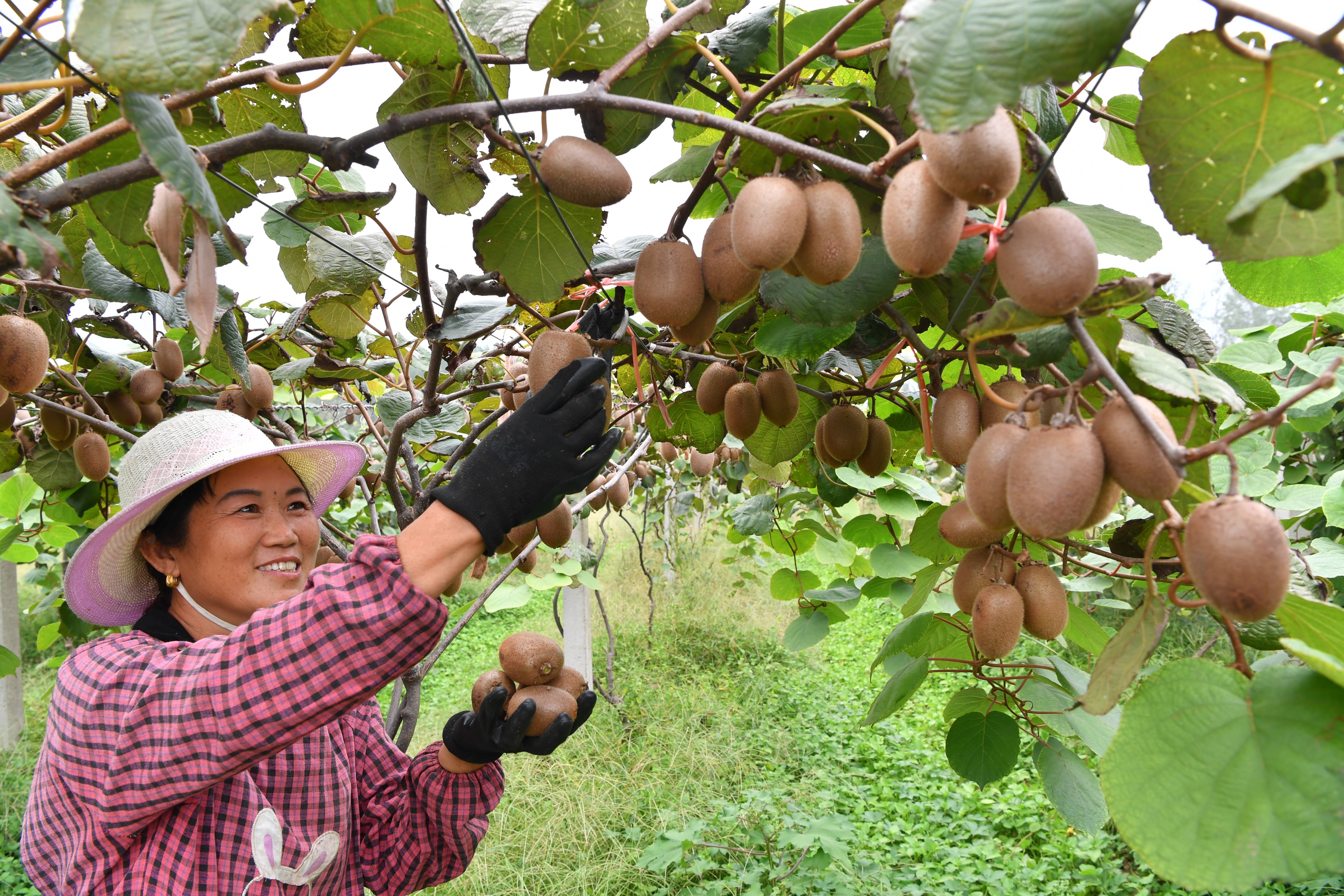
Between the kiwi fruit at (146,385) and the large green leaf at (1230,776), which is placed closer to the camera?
the large green leaf at (1230,776)

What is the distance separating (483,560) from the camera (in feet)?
4.97

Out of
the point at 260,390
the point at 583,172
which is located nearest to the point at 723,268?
the point at 583,172

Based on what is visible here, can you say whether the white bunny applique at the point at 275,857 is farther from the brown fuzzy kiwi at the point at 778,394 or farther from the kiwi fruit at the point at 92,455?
the kiwi fruit at the point at 92,455

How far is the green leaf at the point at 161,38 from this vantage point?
0.52 m

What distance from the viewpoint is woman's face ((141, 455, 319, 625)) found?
138 centimetres

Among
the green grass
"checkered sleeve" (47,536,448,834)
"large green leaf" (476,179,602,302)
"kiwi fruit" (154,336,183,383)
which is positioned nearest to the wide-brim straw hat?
"checkered sleeve" (47,536,448,834)

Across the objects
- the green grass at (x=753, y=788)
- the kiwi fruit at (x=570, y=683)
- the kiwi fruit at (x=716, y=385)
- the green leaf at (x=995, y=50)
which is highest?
the green leaf at (x=995, y=50)

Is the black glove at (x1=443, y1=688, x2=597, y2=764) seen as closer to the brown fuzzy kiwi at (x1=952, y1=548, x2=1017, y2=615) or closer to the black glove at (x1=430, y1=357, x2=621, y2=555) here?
the black glove at (x1=430, y1=357, x2=621, y2=555)

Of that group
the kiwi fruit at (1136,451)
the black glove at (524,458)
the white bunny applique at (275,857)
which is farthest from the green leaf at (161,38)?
the white bunny applique at (275,857)

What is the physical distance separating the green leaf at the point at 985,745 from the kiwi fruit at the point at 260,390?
1.76m

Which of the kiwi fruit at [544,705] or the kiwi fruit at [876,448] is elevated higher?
the kiwi fruit at [876,448]

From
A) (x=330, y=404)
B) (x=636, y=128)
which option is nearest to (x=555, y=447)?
(x=636, y=128)

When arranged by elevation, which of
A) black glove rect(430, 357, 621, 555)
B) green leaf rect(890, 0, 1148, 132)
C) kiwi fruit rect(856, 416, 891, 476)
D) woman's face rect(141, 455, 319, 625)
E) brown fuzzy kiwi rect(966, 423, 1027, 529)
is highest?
green leaf rect(890, 0, 1148, 132)

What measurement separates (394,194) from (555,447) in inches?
16.4
